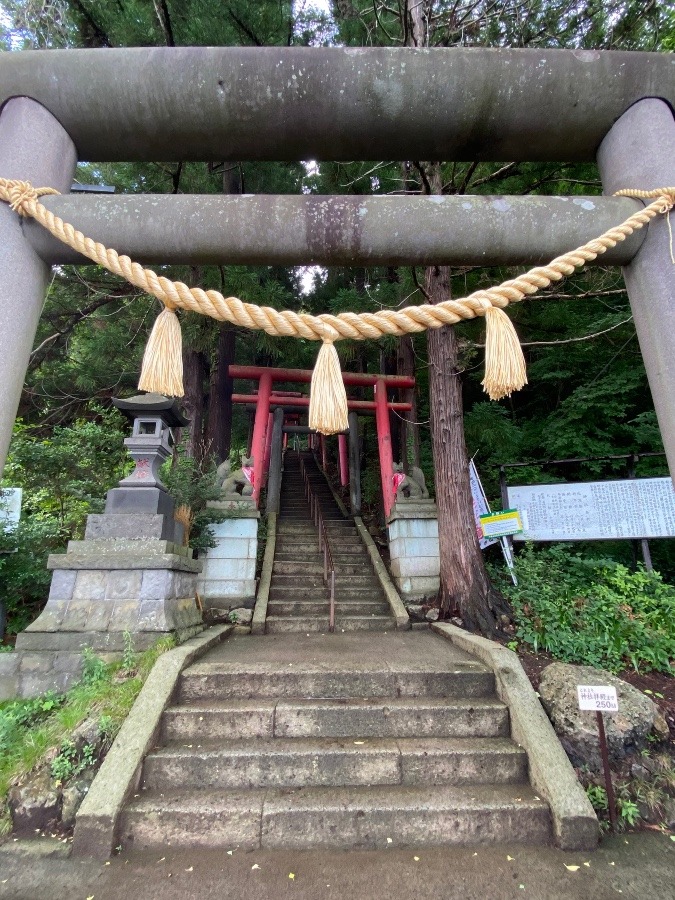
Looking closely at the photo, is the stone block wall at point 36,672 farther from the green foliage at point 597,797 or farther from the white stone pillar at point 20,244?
the green foliage at point 597,797

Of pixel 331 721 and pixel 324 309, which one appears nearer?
pixel 331 721

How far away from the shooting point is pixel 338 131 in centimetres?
205

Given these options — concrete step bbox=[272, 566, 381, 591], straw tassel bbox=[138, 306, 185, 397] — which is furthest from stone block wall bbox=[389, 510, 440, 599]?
straw tassel bbox=[138, 306, 185, 397]

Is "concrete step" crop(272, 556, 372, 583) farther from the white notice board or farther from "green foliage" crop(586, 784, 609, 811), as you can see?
"green foliage" crop(586, 784, 609, 811)

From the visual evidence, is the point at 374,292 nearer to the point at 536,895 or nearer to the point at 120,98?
the point at 120,98

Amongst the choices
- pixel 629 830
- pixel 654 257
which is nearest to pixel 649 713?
pixel 629 830

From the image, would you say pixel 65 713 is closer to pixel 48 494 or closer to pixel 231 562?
pixel 231 562

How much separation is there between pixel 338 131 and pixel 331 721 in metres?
3.27

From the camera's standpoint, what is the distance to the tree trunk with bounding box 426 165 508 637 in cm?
483

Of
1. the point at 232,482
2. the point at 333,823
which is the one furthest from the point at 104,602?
the point at 232,482

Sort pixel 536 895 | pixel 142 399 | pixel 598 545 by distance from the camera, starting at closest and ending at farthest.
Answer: pixel 536 895 < pixel 142 399 < pixel 598 545

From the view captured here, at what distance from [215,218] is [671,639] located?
478cm

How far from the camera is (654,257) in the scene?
1.90 meters

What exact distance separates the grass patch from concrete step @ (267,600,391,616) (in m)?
2.27
